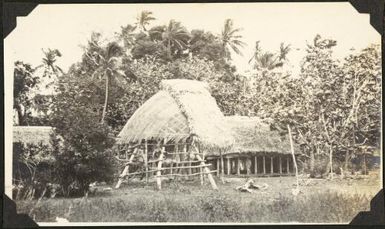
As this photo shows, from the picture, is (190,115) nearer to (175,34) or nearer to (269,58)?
(175,34)

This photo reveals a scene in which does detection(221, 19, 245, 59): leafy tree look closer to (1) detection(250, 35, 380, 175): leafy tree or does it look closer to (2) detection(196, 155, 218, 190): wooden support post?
(1) detection(250, 35, 380, 175): leafy tree

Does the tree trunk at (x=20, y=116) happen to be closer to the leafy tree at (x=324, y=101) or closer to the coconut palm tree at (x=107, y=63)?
the coconut palm tree at (x=107, y=63)

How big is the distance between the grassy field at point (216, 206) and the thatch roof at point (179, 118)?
74 cm

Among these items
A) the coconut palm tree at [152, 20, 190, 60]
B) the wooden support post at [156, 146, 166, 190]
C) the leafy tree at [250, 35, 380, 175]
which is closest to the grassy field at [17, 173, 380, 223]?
the wooden support post at [156, 146, 166, 190]

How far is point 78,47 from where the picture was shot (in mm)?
6473

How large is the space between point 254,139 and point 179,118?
3.61 feet

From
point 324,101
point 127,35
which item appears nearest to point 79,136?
point 127,35

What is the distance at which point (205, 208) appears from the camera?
636 centimetres

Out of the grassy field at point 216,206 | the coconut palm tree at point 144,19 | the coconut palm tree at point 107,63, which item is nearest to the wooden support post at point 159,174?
the grassy field at point 216,206

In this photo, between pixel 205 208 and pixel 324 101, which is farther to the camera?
pixel 324 101

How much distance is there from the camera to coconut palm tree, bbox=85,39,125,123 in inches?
255

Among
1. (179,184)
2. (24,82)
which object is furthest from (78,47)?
(179,184)

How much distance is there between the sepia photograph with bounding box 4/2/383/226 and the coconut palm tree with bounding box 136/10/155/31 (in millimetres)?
20

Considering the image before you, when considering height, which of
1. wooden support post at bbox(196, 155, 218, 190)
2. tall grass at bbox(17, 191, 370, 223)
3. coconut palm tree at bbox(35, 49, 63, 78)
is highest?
coconut palm tree at bbox(35, 49, 63, 78)
